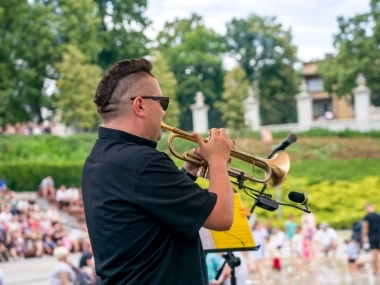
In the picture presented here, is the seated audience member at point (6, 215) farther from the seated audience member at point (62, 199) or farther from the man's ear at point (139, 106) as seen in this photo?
the man's ear at point (139, 106)

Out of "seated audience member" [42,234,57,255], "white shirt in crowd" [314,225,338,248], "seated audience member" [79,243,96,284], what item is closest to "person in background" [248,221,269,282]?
"white shirt in crowd" [314,225,338,248]

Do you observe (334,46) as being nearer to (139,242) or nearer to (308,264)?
(308,264)

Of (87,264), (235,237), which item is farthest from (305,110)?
(235,237)

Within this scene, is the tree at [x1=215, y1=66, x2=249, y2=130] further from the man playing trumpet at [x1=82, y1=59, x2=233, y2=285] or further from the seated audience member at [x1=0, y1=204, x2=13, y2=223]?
the man playing trumpet at [x1=82, y1=59, x2=233, y2=285]

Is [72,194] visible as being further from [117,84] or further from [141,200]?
[141,200]

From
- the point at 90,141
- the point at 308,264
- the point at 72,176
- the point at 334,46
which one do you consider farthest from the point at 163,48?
the point at 308,264

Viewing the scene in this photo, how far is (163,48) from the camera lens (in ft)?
194

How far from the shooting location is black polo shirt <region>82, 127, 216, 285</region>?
8.11 feet

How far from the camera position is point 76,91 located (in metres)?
32.2

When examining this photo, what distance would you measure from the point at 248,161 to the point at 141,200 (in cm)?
105

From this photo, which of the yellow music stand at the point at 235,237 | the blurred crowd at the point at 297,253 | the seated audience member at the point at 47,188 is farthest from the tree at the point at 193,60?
the yellow music stand at the point at 235,237

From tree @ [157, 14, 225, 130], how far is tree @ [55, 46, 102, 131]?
2058 centimetres

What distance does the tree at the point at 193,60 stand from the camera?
55688 millimetres

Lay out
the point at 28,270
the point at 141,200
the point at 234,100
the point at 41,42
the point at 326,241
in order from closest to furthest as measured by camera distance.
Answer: the point at 141,200, the point at 28,270, the point at 326,241, the point at 41,42, the point at 234,100
